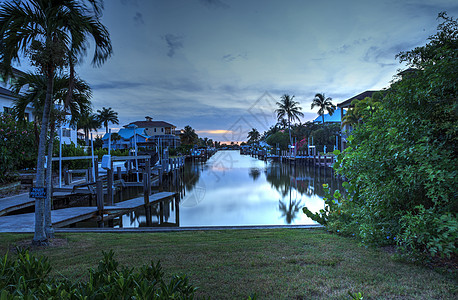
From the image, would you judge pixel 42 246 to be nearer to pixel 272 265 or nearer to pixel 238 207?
pixel 272 265

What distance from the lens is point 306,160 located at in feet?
156

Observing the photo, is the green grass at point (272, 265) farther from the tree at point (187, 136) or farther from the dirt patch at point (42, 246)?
the tree at point (187, 136)

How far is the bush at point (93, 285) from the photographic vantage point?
208cm

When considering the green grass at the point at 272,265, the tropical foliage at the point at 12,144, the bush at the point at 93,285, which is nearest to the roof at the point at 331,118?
the tropical foliage at the point at 12,144

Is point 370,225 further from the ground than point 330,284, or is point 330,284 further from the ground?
point 370,225

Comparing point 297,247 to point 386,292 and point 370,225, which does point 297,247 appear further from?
point 386,292

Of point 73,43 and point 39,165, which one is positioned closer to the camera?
point 39,165

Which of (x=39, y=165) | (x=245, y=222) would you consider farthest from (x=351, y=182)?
(x=245, y=222)

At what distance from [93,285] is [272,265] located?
2.55 meters

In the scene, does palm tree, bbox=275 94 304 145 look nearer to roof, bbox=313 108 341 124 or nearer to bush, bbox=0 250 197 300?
roof, bbox=313 108 341 124

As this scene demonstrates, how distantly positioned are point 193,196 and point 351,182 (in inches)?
655

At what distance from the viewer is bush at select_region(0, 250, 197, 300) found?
2078mm

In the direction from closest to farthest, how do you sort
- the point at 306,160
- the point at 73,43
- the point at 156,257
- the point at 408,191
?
the point at 408,191 → the point at 156,257 → the point at 73,43 → the point at 306,160

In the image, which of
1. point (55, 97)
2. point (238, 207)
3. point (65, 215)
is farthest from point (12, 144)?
point (238, 207)
